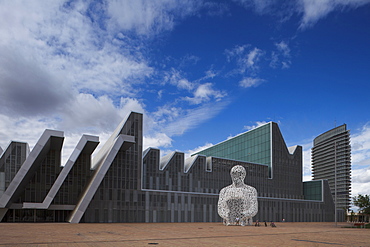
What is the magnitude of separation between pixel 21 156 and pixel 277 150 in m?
51.3

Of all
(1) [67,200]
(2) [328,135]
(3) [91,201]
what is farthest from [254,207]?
(2) [328,135]

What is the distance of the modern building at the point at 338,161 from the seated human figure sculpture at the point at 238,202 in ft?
286

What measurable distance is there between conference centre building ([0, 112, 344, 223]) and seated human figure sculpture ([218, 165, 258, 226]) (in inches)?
552

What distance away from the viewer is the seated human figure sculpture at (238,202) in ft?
131

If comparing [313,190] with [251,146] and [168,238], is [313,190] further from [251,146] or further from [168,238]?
[168,238]

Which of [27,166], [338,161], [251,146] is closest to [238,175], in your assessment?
[27,166]

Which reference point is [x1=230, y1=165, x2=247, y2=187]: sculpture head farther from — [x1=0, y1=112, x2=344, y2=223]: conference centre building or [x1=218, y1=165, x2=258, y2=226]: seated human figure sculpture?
[x1=0, y1=112, x2=344, y2=223]: conference centre building

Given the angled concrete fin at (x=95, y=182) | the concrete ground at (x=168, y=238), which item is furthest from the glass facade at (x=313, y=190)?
the concrete ground at (x=168, y=238)

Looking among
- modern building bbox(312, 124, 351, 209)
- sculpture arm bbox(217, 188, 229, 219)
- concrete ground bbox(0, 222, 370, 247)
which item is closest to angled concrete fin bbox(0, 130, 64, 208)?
concrete ground bbox(0, 222, 370, 247)

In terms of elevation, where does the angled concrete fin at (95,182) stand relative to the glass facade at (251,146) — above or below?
below

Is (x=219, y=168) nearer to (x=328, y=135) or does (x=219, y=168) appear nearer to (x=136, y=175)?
(x=136, y=175)

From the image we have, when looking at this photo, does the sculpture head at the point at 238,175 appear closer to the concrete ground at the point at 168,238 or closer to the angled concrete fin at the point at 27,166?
the concrete ground at the point at 168,238

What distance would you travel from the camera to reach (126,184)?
50.7 metres

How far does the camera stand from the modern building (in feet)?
410
